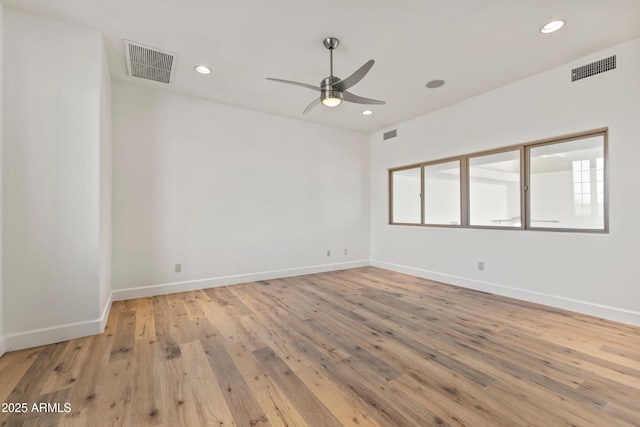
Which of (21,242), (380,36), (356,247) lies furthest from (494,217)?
(21,242)

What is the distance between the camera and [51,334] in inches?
93.1

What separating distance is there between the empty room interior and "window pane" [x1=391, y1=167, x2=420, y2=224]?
30 centimetres

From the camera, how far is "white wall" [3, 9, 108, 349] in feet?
7.44

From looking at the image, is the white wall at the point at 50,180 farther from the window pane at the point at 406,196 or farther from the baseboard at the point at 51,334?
the window pane at the point at 406,196

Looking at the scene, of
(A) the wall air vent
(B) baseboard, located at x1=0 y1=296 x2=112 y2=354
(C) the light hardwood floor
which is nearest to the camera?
(C) the light hardwood floor

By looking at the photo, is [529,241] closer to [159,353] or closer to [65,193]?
[159,353]

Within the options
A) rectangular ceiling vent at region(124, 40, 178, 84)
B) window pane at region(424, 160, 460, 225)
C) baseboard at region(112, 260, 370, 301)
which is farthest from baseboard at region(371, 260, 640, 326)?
rectangular ceiling vent at region(124, 40, 178, 84)

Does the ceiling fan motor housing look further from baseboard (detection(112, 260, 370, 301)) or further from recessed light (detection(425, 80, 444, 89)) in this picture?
baseboard (detection(112, 260, 370, 301))

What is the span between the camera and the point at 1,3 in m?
2.24

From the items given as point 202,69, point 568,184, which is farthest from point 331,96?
point 568,184

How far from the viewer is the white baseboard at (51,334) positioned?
7.30ft

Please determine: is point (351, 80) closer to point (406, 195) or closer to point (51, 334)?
point (406, 195)

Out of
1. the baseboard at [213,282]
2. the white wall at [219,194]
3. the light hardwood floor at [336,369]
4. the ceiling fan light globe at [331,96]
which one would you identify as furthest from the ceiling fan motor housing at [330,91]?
the baseboard at [213,282]

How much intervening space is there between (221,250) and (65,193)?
2.11 meters
